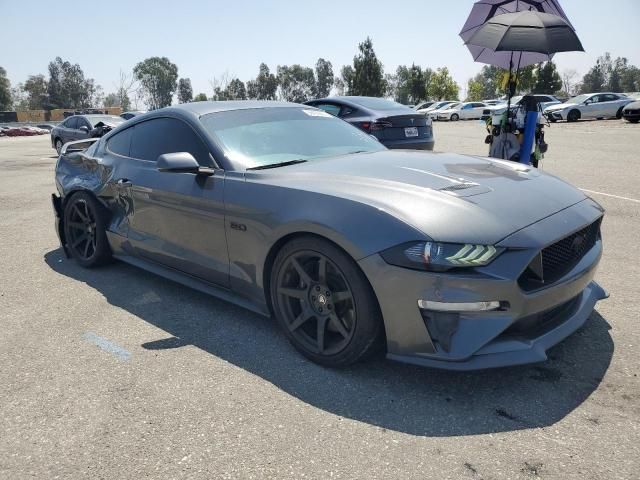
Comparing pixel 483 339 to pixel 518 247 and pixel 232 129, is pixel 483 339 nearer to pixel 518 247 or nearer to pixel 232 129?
pixel 518 247

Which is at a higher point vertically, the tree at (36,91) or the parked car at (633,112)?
the tree at (36,91)

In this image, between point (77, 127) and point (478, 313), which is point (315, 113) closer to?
point (478, 313)

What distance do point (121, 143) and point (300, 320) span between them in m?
2.51

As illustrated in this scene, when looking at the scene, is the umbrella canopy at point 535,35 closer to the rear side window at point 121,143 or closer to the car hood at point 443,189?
the car hood at point 443,189

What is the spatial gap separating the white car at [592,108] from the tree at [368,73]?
4163cm

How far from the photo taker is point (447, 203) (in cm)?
254

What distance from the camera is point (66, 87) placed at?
107 m

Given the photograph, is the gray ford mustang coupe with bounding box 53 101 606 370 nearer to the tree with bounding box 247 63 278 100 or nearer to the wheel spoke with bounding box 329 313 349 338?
the wheel spoke with bounding box 329 313 349 338

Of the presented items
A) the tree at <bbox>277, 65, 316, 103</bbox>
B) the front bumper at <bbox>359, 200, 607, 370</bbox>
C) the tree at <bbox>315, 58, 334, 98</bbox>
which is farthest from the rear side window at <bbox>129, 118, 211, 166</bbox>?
the tree at <bbox>315, 58, 334, 98</bbox>

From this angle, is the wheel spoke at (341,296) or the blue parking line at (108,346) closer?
the wheel spoke at (341,296)

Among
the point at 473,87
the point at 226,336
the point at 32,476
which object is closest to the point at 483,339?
the point at 226,336

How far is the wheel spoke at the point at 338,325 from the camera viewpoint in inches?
106

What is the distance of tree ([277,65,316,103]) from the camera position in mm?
116188

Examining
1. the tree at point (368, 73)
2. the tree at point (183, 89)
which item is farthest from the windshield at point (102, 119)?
the tree at point (183, 89)
